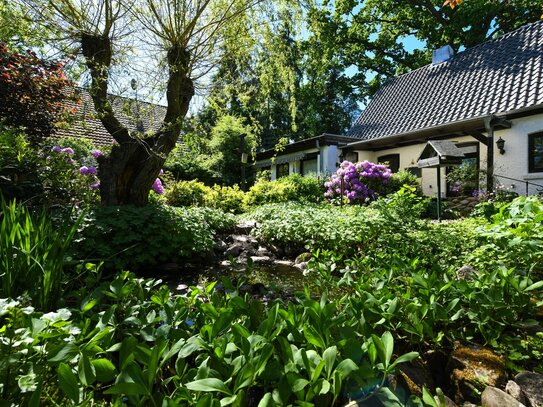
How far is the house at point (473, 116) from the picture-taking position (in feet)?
28.9

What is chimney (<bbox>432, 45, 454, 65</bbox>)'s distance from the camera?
13.8m

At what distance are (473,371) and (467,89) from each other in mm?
12291

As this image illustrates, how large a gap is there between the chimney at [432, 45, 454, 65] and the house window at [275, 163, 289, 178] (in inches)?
318

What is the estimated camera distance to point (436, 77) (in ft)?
43.7

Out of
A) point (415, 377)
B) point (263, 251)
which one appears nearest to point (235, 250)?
point (263, 251)

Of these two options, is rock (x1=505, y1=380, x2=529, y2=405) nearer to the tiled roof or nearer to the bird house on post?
the bird house on post

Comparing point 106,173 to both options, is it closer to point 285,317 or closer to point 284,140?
point 284,140

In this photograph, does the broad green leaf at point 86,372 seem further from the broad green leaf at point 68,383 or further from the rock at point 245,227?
the rock at point 245,227

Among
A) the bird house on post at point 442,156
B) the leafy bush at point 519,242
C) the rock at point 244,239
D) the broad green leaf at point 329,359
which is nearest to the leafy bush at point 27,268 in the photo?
the broad green leaf at point 329,359

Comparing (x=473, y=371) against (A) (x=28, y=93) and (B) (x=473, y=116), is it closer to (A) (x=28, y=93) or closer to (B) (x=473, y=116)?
(A) (x=28, y=93)

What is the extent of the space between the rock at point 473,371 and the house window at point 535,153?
373 inches

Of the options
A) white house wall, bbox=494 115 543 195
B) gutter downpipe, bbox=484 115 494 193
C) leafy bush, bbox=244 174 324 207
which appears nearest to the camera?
white house wall, bbox=494 115 543 195

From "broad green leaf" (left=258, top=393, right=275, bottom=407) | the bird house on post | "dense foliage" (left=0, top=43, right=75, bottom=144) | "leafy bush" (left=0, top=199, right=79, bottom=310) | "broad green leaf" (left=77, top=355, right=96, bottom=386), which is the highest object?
"dense foliage" (left=0, top=43, right=75, bottom=144)

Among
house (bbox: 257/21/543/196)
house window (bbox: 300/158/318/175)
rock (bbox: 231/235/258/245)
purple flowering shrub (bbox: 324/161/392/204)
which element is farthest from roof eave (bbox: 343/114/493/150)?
rock (bbox: 231/235/258/245)
